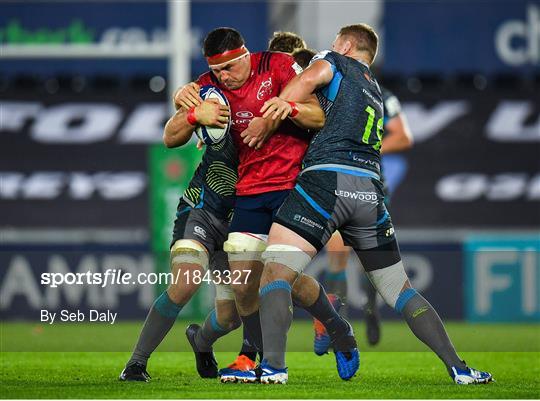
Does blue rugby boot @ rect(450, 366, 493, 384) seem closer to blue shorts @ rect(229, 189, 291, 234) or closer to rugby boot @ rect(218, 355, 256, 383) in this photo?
rugby boot @ rect(218, 355, 256, 383)

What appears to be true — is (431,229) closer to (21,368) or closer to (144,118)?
(144,118)

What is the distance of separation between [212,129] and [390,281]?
130 centimetres

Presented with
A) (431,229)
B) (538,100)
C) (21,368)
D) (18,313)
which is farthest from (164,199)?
(21,368)

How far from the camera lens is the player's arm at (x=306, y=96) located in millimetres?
6871

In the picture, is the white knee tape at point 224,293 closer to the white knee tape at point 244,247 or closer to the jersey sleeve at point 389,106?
the white knee tape at point 244,247

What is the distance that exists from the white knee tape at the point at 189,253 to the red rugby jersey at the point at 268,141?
404 mm

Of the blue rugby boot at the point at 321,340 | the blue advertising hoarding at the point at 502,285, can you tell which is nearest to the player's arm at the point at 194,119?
the blue rugby boot at the point at 321,340

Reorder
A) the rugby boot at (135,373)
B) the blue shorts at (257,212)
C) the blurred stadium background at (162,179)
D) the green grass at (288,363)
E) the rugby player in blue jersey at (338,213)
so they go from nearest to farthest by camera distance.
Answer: the green grass at (288,363) < the rugby player in blue jersey at (338,213) < the rugby boot at (135,373) < the blue shorts at (257,212) < the blurred stadium background at (162,179)

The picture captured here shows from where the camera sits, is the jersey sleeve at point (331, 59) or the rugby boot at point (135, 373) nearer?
the jersey sleeve at point (331, 59)

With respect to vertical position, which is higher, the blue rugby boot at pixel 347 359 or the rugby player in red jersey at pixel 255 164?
the rugby player in red jersey at pixel 255 164

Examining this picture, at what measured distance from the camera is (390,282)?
708 centimetres

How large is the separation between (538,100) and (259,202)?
25.6 feet

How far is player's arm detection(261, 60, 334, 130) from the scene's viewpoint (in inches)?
271

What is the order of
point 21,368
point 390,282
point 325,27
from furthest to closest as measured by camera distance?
1. point 325,27
2. point 21,368
3. point 390,282
